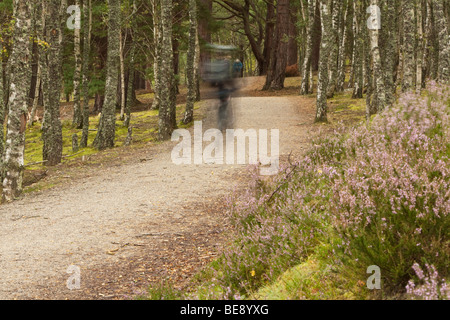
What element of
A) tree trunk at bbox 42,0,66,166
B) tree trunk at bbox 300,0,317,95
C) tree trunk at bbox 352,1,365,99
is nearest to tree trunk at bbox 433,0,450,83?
tree trunk at bbox 352,1,365,99

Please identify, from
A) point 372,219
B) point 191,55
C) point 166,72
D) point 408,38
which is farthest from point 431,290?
point 191,55

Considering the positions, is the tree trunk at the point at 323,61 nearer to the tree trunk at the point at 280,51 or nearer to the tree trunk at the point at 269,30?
the tree trunk at the point at 280,51

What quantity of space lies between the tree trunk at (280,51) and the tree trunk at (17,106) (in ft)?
59.5

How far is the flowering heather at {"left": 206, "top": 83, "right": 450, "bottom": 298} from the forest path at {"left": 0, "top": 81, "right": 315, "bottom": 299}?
35.9 inches

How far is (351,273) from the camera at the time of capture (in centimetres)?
365

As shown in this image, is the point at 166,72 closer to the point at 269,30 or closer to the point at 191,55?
the point at 191,55

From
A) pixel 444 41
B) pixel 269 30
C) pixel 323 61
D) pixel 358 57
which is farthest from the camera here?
pixel 269 30

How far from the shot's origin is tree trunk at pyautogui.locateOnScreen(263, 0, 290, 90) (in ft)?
89.1

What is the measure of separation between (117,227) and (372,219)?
15.4ft

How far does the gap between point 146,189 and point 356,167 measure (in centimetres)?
597

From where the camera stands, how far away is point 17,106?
1059 cm

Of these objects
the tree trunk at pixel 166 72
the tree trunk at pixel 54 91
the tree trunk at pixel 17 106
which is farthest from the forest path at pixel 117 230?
the tree trunk at pixel 166 72
